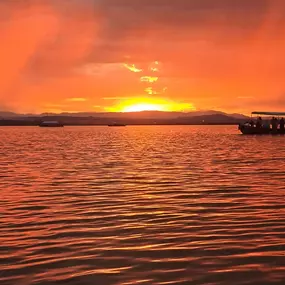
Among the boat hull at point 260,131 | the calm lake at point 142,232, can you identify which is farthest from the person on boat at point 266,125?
the calm lake at point 142,232

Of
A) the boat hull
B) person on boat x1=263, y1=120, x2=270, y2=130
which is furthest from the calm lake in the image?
person on boat x1=263, y1=120, x2=270, y2=130

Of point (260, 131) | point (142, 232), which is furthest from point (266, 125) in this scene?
point (142, 232)

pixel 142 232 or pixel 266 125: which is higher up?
pixel 266 125

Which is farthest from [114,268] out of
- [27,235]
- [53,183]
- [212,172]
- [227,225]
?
[212,172]

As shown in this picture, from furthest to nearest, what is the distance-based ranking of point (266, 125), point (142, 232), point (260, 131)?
1. point (266, 125)
2. point (260, 131)
3. point (142, 232)

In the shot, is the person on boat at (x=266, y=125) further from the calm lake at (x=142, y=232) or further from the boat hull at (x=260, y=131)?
the calm lake at (x=142, y=232)

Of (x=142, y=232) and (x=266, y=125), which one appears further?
(x=266, y=125)

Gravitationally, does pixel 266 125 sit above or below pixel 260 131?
above

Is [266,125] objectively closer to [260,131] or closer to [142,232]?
[260,131]

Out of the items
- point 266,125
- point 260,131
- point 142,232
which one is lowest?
point 142,232

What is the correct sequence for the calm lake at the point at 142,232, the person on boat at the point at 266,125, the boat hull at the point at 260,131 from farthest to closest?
the person on boat at the point at 266,125, the boat hull at the point at 260,131, the calm lake at the point at 142,232

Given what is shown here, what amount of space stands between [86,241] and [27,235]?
1.73 metres

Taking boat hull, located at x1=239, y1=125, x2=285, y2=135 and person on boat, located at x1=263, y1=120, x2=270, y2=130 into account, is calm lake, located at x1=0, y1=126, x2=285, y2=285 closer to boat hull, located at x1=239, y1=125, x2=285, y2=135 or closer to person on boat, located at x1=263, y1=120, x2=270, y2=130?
boat hull, located at x1=239, y1=125, x2=285, y2=135

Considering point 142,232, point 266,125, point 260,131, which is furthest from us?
point 266,125
